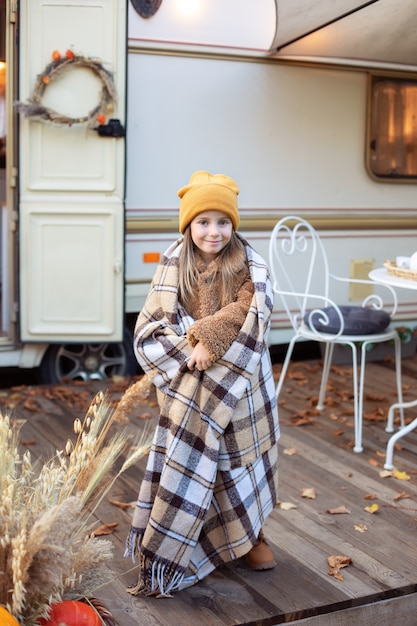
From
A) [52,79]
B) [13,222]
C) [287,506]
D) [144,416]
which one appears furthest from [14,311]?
[287,506]

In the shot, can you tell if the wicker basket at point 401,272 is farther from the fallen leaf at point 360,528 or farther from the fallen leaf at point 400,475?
the fallen leaf at point 360,528

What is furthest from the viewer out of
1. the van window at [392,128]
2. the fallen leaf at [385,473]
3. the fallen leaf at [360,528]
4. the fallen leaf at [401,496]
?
the van window at [392,128]

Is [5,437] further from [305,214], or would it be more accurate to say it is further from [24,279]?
[305,214]

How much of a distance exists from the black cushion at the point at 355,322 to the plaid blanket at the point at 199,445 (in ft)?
5.11

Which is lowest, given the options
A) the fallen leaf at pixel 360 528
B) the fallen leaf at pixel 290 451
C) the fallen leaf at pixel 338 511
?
the fallen leaf at pixel 360 528

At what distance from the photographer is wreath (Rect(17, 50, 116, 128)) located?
192 inches

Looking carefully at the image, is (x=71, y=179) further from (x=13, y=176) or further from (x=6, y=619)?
(x=6, y=619)

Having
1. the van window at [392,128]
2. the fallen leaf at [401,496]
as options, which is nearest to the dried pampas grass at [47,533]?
the fallen leaf at [401,496]

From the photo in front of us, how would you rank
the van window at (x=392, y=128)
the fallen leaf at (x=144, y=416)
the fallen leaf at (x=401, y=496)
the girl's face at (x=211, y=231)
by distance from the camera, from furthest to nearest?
the van window at (x=392, y=128) → the fallen leaf at (x=144, y=416) → the fallen leaf at (x=401, y=496) → the girl's face at (x=211, y=231)

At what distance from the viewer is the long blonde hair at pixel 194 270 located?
282cm

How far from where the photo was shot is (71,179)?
5.11 meters

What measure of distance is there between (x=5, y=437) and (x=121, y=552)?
1226mm

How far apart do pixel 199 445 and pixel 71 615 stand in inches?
27.6

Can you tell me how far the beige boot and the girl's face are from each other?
100cm
